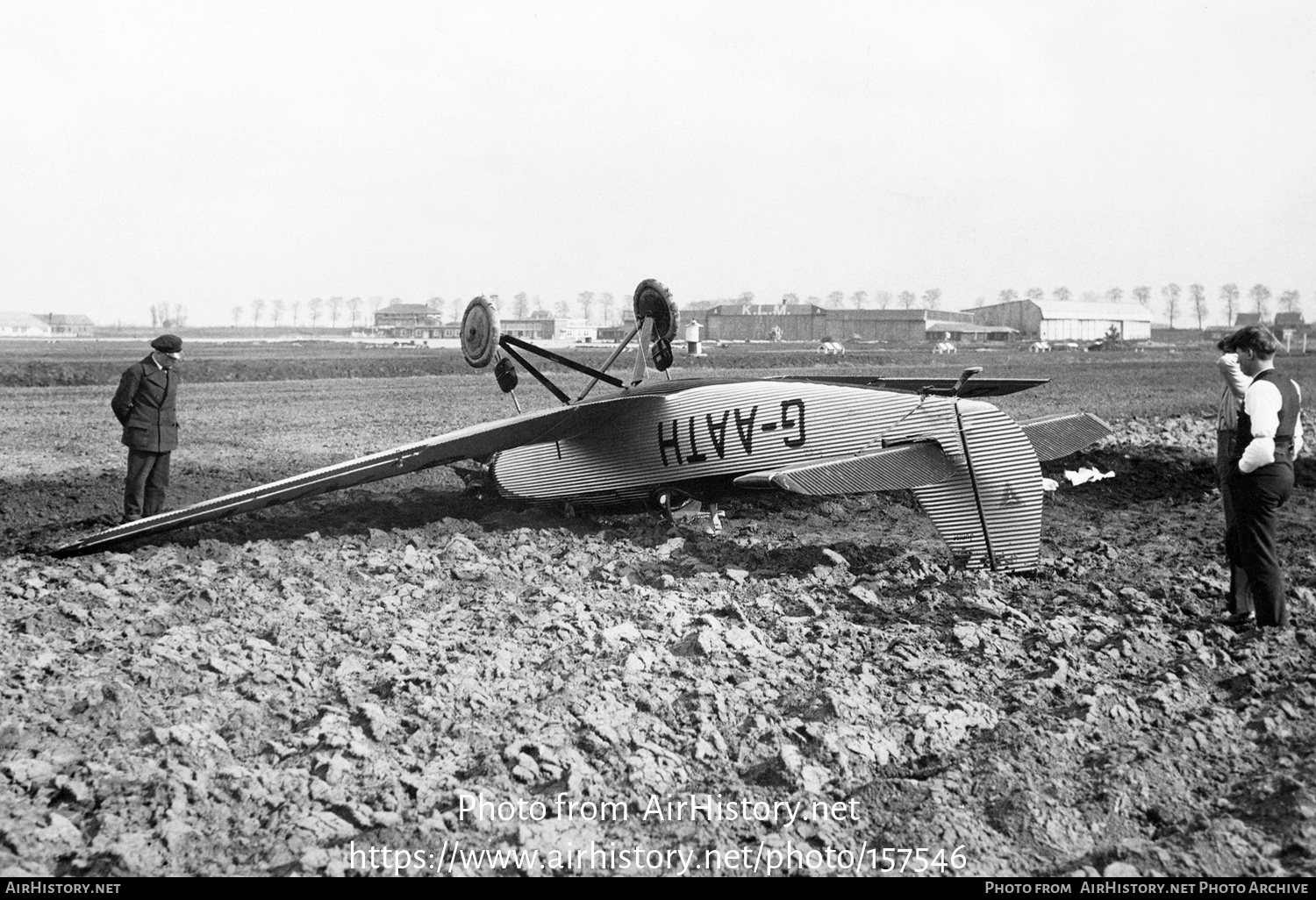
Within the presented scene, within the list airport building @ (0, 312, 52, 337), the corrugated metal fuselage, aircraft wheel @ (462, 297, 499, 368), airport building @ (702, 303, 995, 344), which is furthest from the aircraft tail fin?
airport building @ (0, 312, 52, 337)

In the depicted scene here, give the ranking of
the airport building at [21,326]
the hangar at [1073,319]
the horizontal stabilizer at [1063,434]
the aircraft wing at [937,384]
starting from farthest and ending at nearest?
the hangar at [1073,319] → the airport building at [21,326] → the horizontal stabilizer at [1063,434] → the aircraft wing at [937,384]

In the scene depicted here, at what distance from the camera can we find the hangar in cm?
11288

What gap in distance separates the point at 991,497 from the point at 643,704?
11.0ft

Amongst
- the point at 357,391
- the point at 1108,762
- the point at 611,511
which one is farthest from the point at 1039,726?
the point at 357,391

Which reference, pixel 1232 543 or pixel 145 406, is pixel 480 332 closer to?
pixel 145 406

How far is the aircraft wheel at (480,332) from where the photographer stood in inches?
394

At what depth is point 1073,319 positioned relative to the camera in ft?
373

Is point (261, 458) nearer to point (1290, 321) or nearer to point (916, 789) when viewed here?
point (916, 789)

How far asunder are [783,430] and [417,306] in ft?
311

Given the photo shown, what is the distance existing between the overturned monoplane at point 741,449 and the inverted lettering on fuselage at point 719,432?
0.04ft

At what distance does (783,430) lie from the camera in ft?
28.6

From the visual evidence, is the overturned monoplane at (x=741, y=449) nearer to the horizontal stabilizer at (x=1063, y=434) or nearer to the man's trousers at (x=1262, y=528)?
the horizontal stabilizer at (x=1063, y=434)

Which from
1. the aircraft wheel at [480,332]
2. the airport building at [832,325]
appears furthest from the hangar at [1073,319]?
the aircraft wheel at [480,332]

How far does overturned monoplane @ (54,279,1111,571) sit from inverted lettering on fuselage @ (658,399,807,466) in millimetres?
11
